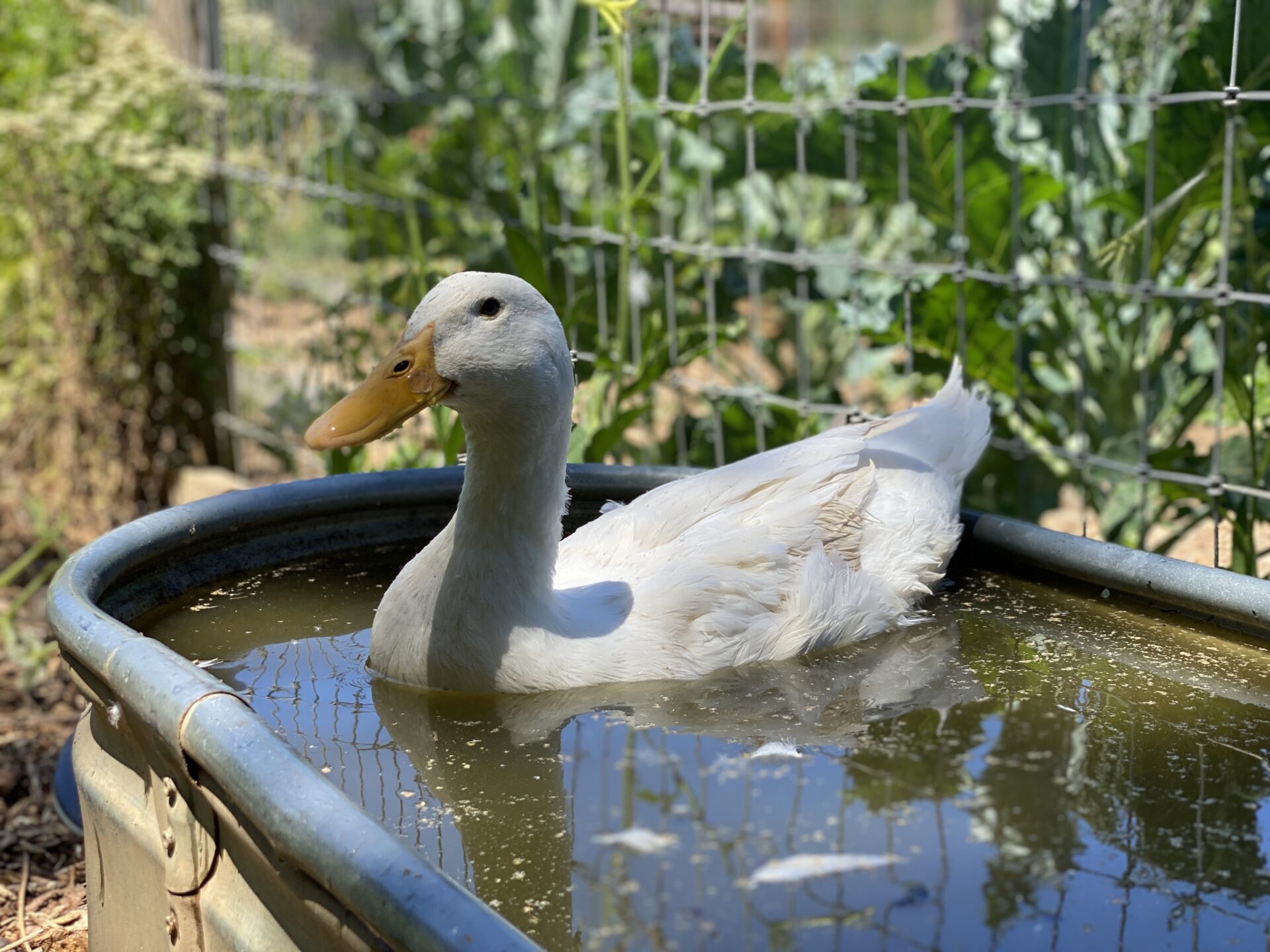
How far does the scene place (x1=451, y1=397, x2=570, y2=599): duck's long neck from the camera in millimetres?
2014

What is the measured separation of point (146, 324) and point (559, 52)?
2234mm

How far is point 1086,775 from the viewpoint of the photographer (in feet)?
5.72

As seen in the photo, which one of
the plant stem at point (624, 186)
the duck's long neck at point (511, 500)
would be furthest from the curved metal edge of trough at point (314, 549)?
the plant stem at point (624, 186)

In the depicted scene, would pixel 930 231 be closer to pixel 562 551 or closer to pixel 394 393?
pixel 562 551

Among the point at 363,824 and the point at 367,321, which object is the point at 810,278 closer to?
the point at 367,321

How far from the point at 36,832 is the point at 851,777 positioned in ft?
6.65

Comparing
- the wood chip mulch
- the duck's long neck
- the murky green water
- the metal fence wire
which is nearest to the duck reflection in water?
the murky green water

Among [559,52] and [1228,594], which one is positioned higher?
[559,52]

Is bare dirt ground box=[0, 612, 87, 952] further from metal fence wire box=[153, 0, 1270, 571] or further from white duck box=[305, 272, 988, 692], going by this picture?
metal fence wire box=[153, 0, 1270, 571]

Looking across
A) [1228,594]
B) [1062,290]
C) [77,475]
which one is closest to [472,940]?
[1228,594]

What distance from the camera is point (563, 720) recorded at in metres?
1.92

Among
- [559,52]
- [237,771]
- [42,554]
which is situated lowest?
[42,554]

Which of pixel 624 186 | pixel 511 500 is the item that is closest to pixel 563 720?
pixel 511 500

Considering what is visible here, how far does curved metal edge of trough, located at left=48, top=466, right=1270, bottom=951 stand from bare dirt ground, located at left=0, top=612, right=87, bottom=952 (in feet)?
2.17
